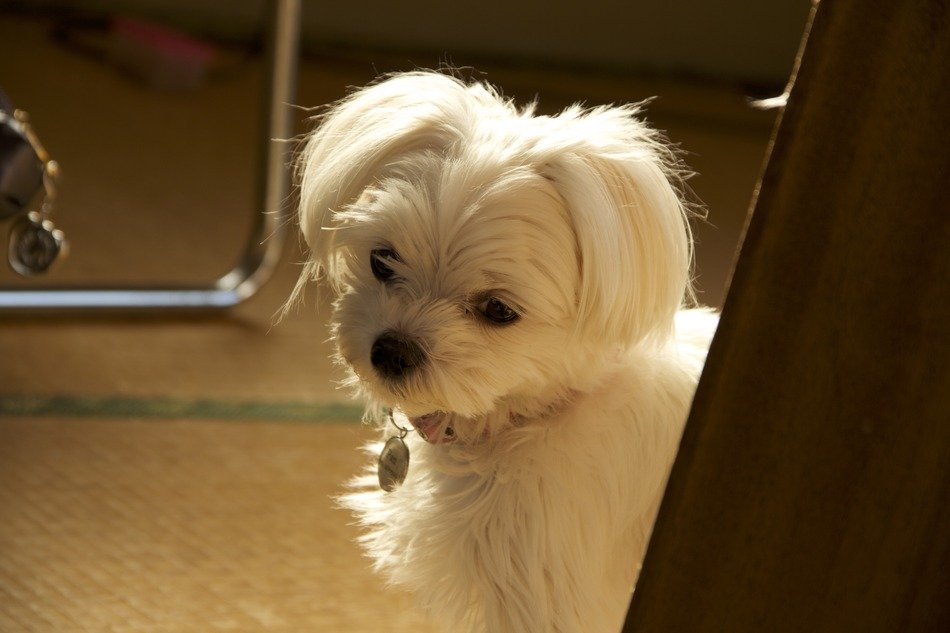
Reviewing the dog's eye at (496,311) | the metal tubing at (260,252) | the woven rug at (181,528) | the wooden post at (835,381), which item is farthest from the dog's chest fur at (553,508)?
the metal tubing at (260,252)

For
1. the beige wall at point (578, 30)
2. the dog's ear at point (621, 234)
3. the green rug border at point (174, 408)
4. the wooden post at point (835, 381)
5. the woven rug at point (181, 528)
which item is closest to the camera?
the wooden post at point (835, 381)

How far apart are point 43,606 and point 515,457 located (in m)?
0.62

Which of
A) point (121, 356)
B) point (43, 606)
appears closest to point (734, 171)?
point (121, 356)

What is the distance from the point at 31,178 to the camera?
120cm

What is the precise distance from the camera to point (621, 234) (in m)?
0.91

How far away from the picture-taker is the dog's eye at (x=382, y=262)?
3.21 ft

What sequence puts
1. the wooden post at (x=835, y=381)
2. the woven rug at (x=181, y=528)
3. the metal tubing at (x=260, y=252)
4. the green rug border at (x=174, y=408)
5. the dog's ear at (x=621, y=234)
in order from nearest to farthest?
the wooden post at (x=835, y=381) → the dog's ear at (x=621, y=234) → the woven rug at (x=181, y=528) → the green rug border at (x=174, y=408) → the metal tubing at (x=260, y=252)

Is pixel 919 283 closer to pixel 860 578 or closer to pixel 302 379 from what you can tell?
pixel 860 578

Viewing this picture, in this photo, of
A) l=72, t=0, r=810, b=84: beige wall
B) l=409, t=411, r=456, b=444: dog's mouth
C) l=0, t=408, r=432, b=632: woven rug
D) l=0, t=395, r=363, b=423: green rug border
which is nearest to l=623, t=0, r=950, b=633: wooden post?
l=409, t=411, r=456, b=444: dog's mouth

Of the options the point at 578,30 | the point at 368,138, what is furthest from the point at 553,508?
the point at 578,30

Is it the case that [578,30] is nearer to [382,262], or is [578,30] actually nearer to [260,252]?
[260,252]

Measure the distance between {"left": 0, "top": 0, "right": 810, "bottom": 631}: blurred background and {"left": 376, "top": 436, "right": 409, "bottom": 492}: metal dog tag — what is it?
0.34m

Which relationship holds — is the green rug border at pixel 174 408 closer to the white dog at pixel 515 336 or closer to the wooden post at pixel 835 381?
the white dog at pixel 515 336

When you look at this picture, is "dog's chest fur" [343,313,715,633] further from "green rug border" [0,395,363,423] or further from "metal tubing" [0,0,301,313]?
"metal tubing" [0,0,301,313]
